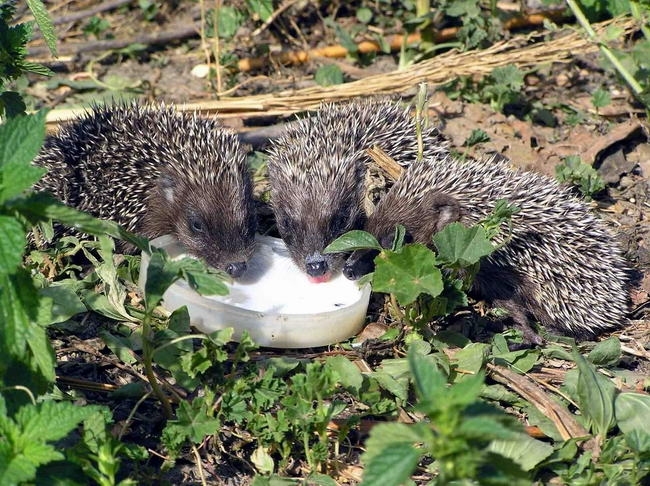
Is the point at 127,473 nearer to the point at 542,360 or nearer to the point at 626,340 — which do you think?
the point at 542,360

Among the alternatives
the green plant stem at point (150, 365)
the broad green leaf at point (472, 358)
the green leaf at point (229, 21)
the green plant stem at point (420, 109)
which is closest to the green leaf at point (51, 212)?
the green plant stem at point (150, 365)

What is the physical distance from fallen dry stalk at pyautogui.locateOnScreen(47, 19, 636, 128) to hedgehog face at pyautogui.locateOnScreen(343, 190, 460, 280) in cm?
209

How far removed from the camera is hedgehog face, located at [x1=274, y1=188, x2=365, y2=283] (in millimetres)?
6637

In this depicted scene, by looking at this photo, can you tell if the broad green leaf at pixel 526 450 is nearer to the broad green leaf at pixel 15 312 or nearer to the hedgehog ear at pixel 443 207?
the hedgehog ear at pixel 443 207

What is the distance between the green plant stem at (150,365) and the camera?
4.72m

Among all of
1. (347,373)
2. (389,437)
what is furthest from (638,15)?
(389,437)

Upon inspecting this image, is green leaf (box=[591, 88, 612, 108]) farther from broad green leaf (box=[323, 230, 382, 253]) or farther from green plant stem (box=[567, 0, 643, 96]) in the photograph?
broad green leaf (box=[323, 230, 382, 253])

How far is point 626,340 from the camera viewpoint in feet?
22.2

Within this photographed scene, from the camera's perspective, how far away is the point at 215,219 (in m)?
6.72

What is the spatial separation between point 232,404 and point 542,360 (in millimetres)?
2313

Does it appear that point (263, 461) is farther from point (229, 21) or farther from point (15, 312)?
point (229, 21)

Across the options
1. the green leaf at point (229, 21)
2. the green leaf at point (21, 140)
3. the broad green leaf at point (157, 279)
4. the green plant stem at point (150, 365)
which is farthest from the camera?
the green leaf at point (229, 21)

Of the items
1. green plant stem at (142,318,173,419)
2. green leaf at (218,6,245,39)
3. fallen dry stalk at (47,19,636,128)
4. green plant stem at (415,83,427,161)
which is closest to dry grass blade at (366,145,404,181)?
green plant stem at (415,83,427,161)

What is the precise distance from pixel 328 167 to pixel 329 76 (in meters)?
2.68
